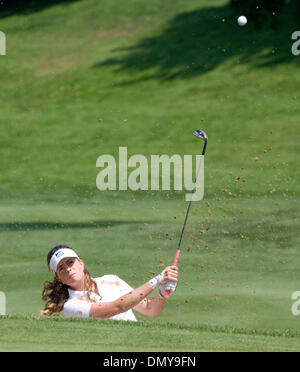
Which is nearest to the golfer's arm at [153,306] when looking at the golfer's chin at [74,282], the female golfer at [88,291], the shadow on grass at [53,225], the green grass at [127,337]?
the female golfer at [88,291]

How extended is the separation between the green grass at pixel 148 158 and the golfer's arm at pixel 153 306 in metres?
0.16

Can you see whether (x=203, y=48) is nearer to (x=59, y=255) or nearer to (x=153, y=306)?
(x=153, y=306)

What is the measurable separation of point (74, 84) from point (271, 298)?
16.4m

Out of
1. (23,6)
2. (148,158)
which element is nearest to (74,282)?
(148,158)

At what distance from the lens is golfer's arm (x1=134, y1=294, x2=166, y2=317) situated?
6945mm

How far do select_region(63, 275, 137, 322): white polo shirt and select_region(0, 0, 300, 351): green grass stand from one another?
0.21 m

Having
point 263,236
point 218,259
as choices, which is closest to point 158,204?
point 263,236

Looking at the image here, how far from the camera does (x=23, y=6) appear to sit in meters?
33.4

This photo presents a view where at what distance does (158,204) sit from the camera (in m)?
15.6

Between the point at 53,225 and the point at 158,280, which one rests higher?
the point at 158,280

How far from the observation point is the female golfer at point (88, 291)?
6.55 meters

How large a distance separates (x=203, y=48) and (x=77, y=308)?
20376mm

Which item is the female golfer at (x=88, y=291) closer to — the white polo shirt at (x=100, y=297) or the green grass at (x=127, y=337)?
the white polo shirt at (x=100, y=297)

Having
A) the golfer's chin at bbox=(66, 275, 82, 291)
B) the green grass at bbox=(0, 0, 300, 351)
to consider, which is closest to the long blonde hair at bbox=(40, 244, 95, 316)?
the golfer's chin at bbox=(66, 275, 82, 291)
